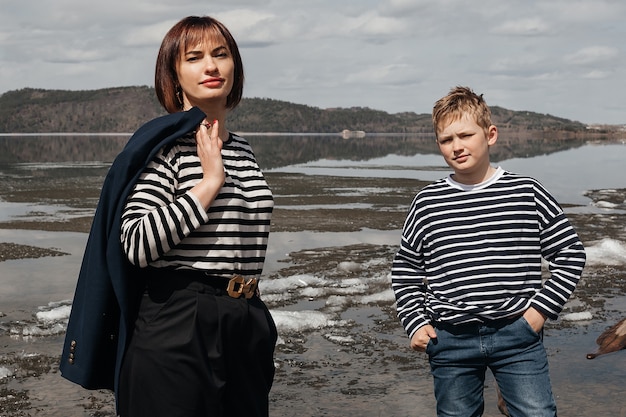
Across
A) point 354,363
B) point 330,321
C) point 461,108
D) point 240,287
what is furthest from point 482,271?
point 330,321

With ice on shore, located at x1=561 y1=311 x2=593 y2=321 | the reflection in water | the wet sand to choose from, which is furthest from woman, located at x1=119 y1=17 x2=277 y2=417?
the reflection in water

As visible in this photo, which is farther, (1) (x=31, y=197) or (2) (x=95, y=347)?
(1) (x=31, y=197)

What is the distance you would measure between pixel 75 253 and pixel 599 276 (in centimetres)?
769

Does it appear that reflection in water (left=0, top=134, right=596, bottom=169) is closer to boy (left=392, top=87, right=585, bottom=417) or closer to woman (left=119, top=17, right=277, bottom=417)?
boy (left=392, top=87, right=585, bottom=417)

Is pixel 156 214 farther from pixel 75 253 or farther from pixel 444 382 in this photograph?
pixel 75 253

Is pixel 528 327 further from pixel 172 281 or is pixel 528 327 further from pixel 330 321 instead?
pixel 330 321

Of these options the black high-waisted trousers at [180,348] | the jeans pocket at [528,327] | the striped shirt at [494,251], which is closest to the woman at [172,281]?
the black high-waisted trousers at [180,348]

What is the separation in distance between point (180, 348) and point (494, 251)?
4.47 feet

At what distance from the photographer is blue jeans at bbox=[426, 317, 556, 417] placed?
11.3 ft

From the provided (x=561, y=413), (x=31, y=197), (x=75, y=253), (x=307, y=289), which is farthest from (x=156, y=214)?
(x=31, y=197)

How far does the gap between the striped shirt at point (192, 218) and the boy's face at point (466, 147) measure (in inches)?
35.4

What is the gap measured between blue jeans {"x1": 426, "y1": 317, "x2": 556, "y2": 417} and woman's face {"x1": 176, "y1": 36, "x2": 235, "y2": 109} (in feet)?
4.43

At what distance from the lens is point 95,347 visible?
113 inches

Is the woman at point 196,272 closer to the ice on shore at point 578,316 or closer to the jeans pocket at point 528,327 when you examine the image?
the jeans pocket at point 528,327
